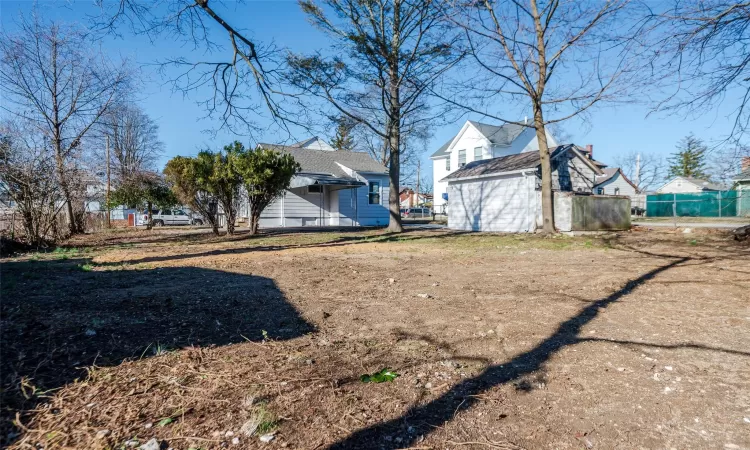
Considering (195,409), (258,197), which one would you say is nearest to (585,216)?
(258,197)

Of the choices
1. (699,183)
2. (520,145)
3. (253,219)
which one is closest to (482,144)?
(520,145)

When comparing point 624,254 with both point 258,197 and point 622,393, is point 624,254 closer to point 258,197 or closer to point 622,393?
point 622,393

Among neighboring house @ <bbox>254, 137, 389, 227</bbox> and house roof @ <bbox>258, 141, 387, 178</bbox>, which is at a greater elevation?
house roof @ <bbox>258, 141, 387, 178</bbox>

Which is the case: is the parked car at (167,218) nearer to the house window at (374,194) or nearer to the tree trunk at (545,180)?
the house window at (374,194)

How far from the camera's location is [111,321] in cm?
340

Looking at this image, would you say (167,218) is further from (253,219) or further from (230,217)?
(253,219)

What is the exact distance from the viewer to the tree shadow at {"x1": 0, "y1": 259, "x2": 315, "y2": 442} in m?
2.43

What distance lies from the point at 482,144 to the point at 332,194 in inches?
612

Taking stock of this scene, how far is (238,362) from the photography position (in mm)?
2670

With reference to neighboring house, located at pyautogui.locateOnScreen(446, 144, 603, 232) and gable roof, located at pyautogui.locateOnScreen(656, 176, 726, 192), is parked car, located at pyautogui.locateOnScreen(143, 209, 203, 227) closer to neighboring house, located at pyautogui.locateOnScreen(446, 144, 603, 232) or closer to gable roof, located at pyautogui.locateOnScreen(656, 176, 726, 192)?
neighboring house, located at pyautogui.locateOnScreen(446, 144, 603, 232)

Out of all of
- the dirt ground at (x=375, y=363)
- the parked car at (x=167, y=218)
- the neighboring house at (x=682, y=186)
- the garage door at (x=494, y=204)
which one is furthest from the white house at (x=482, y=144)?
the dirt ground at (x=375, y=363)

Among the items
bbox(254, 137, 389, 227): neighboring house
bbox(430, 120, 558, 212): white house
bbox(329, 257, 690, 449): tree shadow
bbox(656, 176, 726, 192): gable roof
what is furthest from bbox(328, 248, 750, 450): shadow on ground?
bbox(656, 176, 726, 192): gable roof

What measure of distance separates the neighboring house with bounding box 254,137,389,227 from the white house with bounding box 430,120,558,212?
7822 mm

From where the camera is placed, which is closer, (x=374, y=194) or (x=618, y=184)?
(x=374, y=194)
